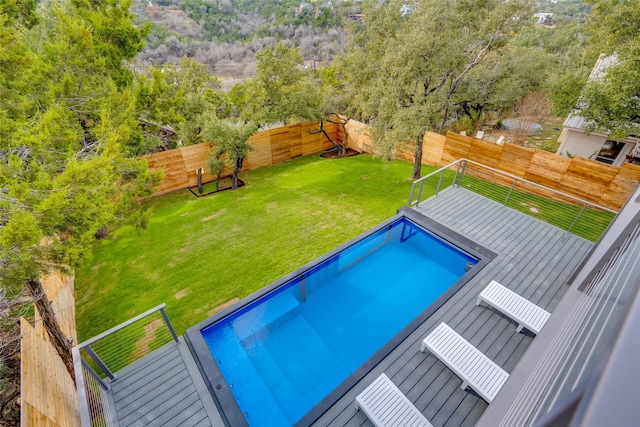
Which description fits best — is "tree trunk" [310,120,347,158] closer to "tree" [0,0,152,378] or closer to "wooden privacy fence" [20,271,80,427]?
"tree" [0,0,152,378]

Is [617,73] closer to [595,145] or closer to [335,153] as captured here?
[595,145]

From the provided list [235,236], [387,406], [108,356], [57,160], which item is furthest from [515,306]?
[57,160]

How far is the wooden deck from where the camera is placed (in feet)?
12.9

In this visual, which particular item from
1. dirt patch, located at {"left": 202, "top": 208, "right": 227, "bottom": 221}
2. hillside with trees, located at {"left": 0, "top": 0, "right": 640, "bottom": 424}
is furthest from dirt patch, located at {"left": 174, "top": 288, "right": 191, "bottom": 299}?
dirt patch, located at {"left": 202, "top": 208, "right": 227, "bottom": 221}

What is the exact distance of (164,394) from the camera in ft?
13.7

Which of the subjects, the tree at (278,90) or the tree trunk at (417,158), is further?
the tree at (278,90)

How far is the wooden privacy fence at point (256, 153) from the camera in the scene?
37.7 ft

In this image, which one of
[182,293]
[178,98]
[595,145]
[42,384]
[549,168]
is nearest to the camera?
[42,384]

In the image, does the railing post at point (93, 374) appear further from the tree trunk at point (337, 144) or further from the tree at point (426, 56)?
the tree trunk at point (337, 144)

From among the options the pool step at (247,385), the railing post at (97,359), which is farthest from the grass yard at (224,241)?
the railing post at (97,359)

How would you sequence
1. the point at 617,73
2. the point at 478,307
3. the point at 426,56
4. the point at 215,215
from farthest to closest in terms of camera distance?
the point at 215,215 < the point at 426,56 < the point at 617,73 < the point at 478,307

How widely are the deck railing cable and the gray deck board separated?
282cm

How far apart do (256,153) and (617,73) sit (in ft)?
40.8

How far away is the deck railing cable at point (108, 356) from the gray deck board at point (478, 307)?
2817 millimetres
